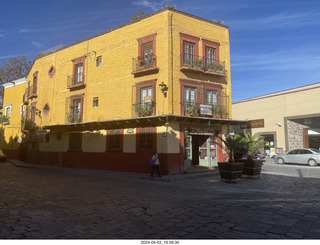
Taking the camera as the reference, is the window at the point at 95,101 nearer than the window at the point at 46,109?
Yes

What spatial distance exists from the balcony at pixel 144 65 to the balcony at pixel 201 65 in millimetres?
1812

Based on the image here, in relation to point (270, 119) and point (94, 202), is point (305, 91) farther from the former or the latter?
point (94, 202)

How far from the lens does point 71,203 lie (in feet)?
24.5

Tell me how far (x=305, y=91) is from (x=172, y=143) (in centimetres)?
1987

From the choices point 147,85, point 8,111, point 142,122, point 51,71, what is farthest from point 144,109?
point 8,111

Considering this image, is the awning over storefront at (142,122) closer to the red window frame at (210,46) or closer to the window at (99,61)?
the red window frame at (210,46)

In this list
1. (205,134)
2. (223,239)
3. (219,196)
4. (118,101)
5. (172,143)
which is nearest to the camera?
(223,239)

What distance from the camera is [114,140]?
18.3 m

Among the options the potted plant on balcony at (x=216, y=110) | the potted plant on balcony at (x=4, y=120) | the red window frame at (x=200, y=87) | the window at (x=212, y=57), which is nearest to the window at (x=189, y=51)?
the window at (x=212, y=57)

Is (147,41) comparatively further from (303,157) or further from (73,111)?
(303,157)

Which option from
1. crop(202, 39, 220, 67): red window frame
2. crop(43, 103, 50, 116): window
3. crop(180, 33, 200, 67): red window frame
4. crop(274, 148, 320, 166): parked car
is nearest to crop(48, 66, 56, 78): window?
crop(43, 103, 50, 116): window

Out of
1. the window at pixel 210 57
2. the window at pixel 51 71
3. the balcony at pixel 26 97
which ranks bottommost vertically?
the balcony at pixel 26 97

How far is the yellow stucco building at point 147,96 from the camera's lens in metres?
16.1

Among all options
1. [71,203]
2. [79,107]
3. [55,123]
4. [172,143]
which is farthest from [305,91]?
[71,203]
